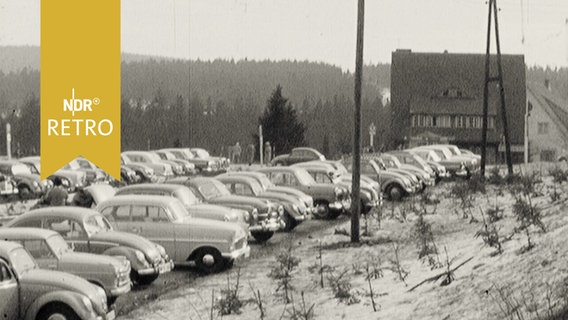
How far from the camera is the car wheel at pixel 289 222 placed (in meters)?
23.3

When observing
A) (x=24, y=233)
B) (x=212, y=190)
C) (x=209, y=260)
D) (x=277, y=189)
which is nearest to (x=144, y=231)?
(x=209, y=260)

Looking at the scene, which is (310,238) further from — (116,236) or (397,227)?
(116,236)

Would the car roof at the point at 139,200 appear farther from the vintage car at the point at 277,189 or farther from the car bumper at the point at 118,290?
the vintage car at the point at 277,189

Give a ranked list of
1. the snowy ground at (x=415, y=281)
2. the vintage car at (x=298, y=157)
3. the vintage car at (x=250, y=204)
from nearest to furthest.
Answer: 1. the snowy ground at (x=415, y=281)
2. the vintage car at (x=250, y=204)
3. the vintage car at (x=298, y=157)

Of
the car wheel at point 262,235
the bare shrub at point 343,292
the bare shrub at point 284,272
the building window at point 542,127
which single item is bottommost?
the car wheel at point 262,235

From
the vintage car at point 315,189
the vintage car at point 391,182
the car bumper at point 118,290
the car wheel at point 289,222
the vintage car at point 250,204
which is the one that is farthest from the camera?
the vintage car at point 391,182

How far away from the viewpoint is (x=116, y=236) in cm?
1547

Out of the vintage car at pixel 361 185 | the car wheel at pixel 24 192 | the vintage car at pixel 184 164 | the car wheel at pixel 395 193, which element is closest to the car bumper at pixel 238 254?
the vintage car at pixel 361 185

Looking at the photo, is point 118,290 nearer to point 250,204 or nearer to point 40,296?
point 40,296

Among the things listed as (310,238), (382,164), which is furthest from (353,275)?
(382,164)

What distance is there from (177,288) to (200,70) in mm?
143835

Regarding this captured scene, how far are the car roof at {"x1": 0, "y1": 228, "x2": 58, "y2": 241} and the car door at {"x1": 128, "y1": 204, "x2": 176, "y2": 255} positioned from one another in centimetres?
351

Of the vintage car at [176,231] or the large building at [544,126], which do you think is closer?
the vintage car at [176,231]

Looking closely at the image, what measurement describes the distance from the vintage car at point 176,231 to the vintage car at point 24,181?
59.7 ft
